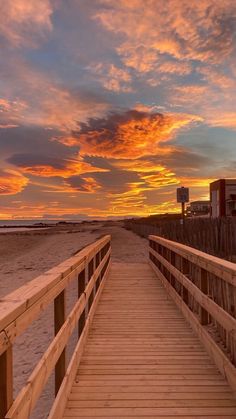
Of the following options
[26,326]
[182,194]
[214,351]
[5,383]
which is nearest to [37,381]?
[26,326]

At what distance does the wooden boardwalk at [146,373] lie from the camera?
351 centimetres

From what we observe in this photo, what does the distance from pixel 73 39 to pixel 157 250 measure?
685cm

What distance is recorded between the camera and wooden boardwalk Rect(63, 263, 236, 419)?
351 cm

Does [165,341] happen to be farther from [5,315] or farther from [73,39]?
[73,39]

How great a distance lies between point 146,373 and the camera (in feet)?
14.5

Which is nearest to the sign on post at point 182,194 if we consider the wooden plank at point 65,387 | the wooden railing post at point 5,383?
the wooden plank at point 65,387

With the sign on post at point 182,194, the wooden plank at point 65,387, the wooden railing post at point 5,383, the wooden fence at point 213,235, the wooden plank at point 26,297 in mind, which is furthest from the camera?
the sign on post at point 182,194

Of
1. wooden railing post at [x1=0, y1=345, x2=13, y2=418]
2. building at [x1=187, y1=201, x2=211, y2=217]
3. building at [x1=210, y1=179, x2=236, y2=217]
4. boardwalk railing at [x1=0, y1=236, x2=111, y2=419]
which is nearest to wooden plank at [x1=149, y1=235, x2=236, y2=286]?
boardwalk railing at [x1=0, y1=236, x2=111, y2=419]

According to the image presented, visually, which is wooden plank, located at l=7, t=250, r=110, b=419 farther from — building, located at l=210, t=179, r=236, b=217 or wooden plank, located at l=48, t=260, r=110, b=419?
building, located at l=210, t=179, r=236, b=217

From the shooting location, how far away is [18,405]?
6.31 ft

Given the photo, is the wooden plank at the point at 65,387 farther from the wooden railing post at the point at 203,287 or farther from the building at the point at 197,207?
the building at the point at 197,207

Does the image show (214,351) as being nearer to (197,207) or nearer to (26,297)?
(26,297)

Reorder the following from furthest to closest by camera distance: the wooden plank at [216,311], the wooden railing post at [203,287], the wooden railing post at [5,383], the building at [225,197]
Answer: the building at [225,197] < the wooden railing post at [203,287] < the wooden plank at [216,311] < the wooden railing post at [5,383]

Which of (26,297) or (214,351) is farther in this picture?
A: (214,351)
